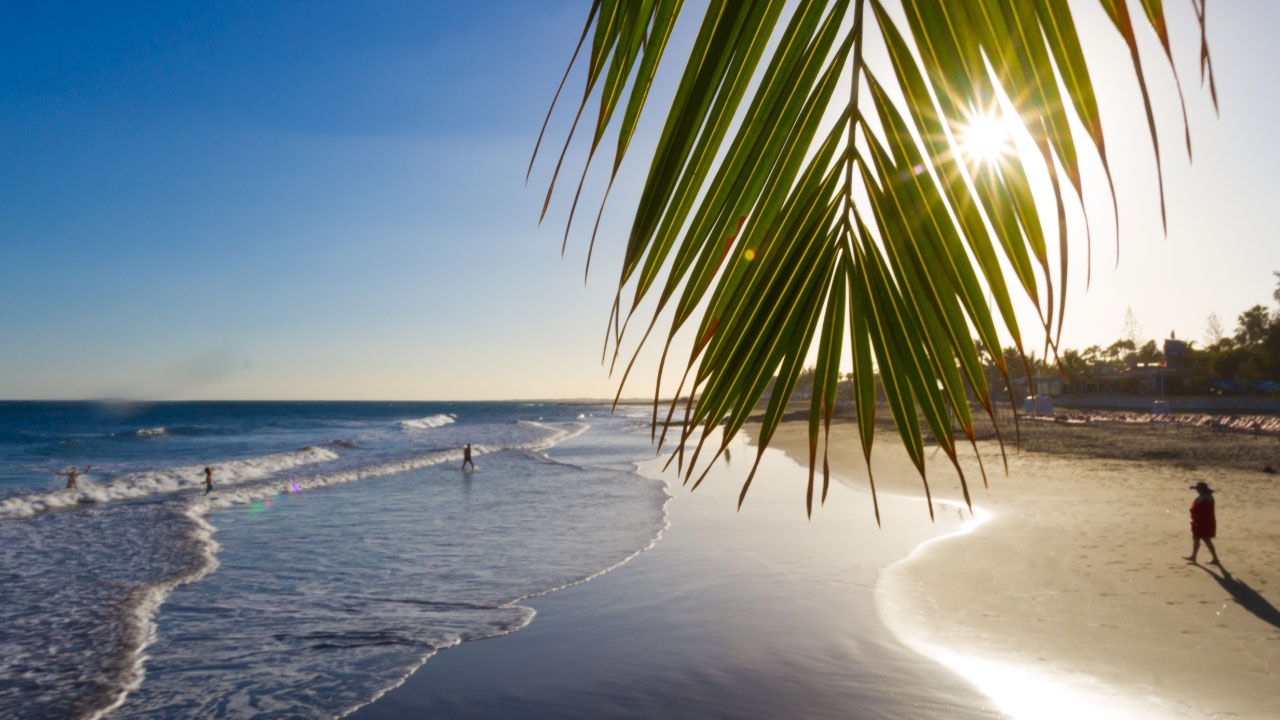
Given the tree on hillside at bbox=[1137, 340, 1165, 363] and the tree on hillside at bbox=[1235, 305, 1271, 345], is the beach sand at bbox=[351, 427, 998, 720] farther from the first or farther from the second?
the tree on hillside at bbox=[1137, 340, 1165, 363]

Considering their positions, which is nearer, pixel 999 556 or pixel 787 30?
pixel 787 30

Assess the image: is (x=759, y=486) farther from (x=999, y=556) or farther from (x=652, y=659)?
(x=652, y=659)

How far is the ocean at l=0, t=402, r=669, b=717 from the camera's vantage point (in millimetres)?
7680

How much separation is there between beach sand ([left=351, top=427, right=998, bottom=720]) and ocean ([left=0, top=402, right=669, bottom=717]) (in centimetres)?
71

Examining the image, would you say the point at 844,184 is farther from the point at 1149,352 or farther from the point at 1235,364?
the point at 1149,352

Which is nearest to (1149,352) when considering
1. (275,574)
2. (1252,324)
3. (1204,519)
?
(1252,324)

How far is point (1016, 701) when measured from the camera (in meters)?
6.39

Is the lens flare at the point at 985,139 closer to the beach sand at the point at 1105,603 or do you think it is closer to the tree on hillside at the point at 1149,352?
the beach sand at the point at 1105,603

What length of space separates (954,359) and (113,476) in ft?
116

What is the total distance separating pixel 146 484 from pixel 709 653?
25555 millimetres

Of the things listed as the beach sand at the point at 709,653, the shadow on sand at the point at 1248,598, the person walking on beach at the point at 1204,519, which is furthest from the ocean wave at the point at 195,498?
the person walking on beach at the point at 1204,519

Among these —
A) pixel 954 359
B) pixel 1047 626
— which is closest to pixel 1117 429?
pixel 1047 626

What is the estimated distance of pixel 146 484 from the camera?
1001 inches

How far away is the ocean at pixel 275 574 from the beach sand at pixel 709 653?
710mm
